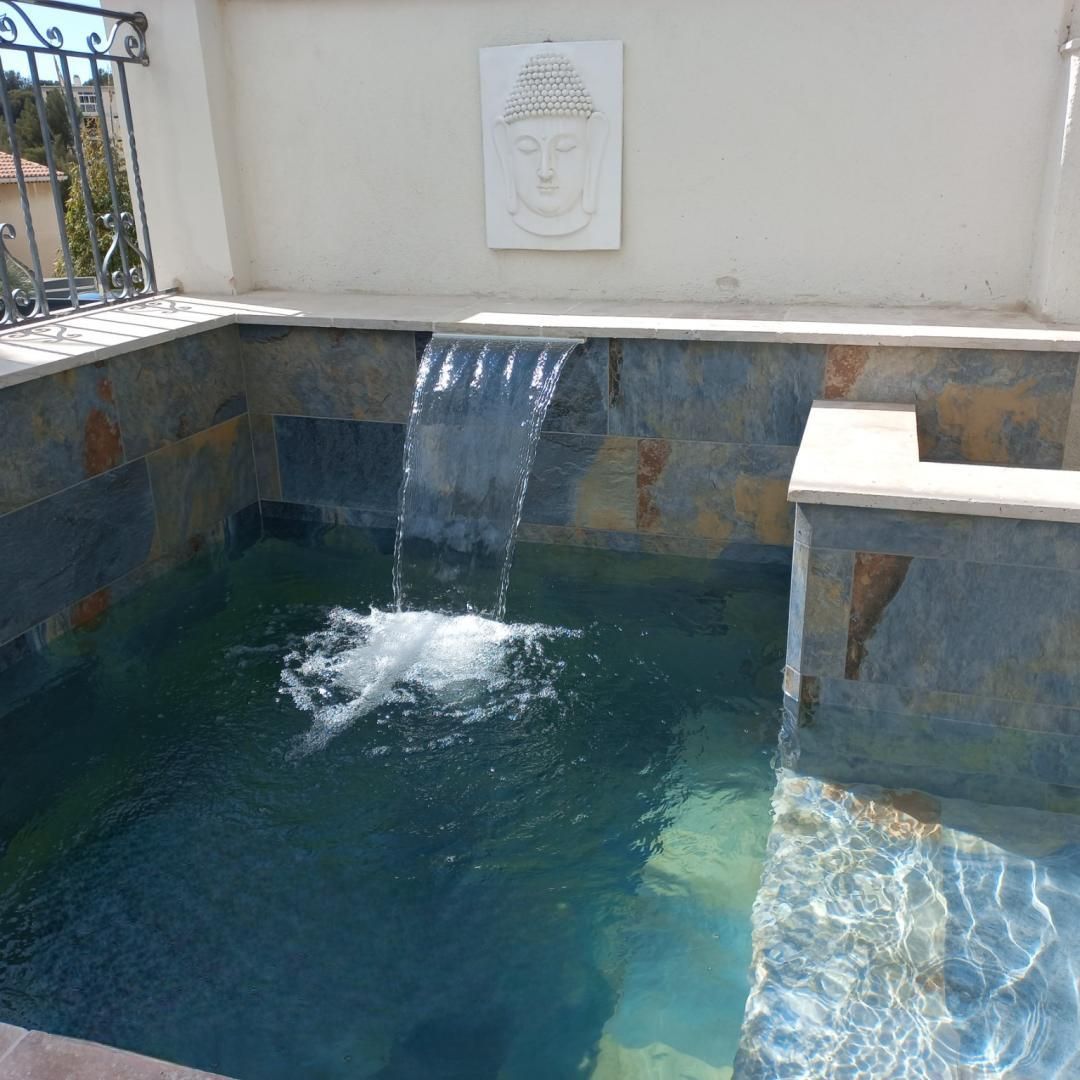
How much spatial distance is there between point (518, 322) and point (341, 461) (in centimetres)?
103

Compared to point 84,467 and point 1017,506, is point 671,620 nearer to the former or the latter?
point 1017,506

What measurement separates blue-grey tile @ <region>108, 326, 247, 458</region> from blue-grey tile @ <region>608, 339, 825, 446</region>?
5.54 feet

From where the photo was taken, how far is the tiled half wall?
11.6 ft

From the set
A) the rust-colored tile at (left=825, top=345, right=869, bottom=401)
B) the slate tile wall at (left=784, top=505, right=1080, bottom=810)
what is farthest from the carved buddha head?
the slate tile wall at (left=784, top=505, right=1080, bottom=810)

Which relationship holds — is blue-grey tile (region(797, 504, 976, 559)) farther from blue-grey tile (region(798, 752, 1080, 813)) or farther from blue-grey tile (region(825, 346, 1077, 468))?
blue-grey tile (region(825, 346, 1077, 468))

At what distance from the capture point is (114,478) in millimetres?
3801

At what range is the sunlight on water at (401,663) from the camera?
3264 mm

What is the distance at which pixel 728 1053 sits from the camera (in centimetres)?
204

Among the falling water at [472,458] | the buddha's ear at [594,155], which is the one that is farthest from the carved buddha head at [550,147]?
the falling water at [472,458]

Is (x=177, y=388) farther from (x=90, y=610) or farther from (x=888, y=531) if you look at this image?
(x=888, y=531)

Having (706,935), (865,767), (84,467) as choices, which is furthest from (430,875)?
(84,467)

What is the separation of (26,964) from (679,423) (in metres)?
2.74

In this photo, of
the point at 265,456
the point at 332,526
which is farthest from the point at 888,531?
the point at 265,456

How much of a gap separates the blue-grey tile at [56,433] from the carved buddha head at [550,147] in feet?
6.22
